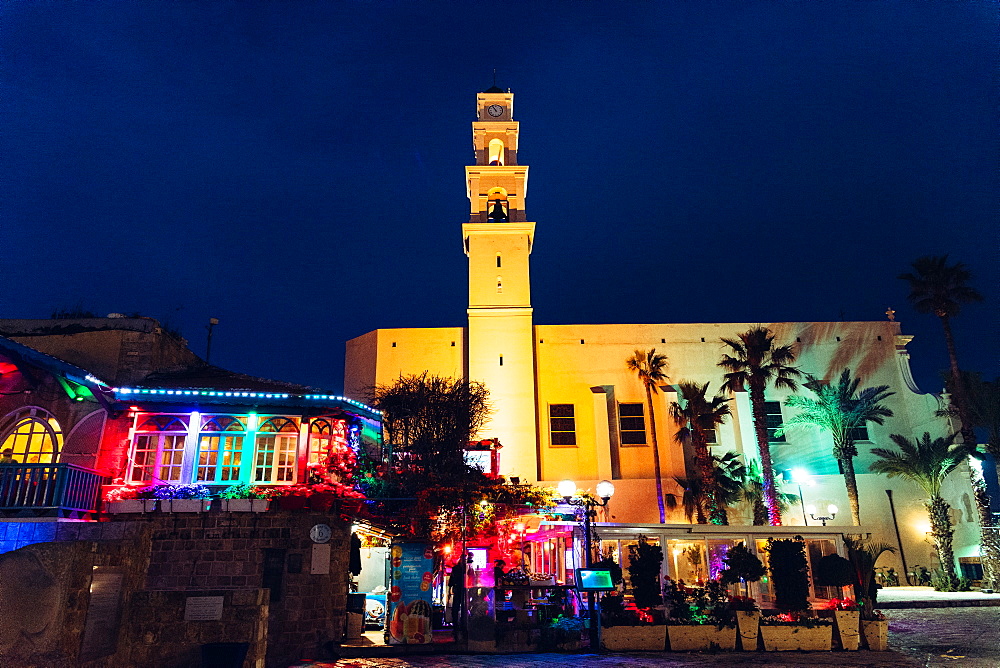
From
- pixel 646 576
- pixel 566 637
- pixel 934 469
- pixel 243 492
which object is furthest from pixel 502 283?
pixel 934 469

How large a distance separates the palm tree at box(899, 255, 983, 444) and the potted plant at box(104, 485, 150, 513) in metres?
28.5

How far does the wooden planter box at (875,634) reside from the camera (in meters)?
13.7

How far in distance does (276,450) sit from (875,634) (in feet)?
45.1

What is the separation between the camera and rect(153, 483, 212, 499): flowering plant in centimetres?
1462

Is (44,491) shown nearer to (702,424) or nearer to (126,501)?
(126,501)

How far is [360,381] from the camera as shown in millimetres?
30469

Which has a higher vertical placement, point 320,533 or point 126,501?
point 126,501

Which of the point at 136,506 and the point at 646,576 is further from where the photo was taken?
the point at 646,576

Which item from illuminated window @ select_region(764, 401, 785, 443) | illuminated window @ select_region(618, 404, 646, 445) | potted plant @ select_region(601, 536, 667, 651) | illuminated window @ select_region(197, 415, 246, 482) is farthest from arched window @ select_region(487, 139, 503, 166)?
potted plant @ select_region(601, 536, 667, 651)

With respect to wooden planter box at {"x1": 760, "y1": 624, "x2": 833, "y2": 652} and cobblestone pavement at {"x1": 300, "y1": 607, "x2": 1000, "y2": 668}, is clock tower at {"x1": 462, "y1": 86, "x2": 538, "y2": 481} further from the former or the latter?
cobblestone pavement at {"x1": 300, "y1": 607, "x2": 1000, "y2": 668}

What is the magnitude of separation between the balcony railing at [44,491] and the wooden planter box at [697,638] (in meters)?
12.1

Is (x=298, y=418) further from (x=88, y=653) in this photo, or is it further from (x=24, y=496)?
(x=88, y=653)

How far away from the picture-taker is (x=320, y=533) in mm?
13828

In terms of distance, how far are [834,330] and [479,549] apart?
70.2 feet
